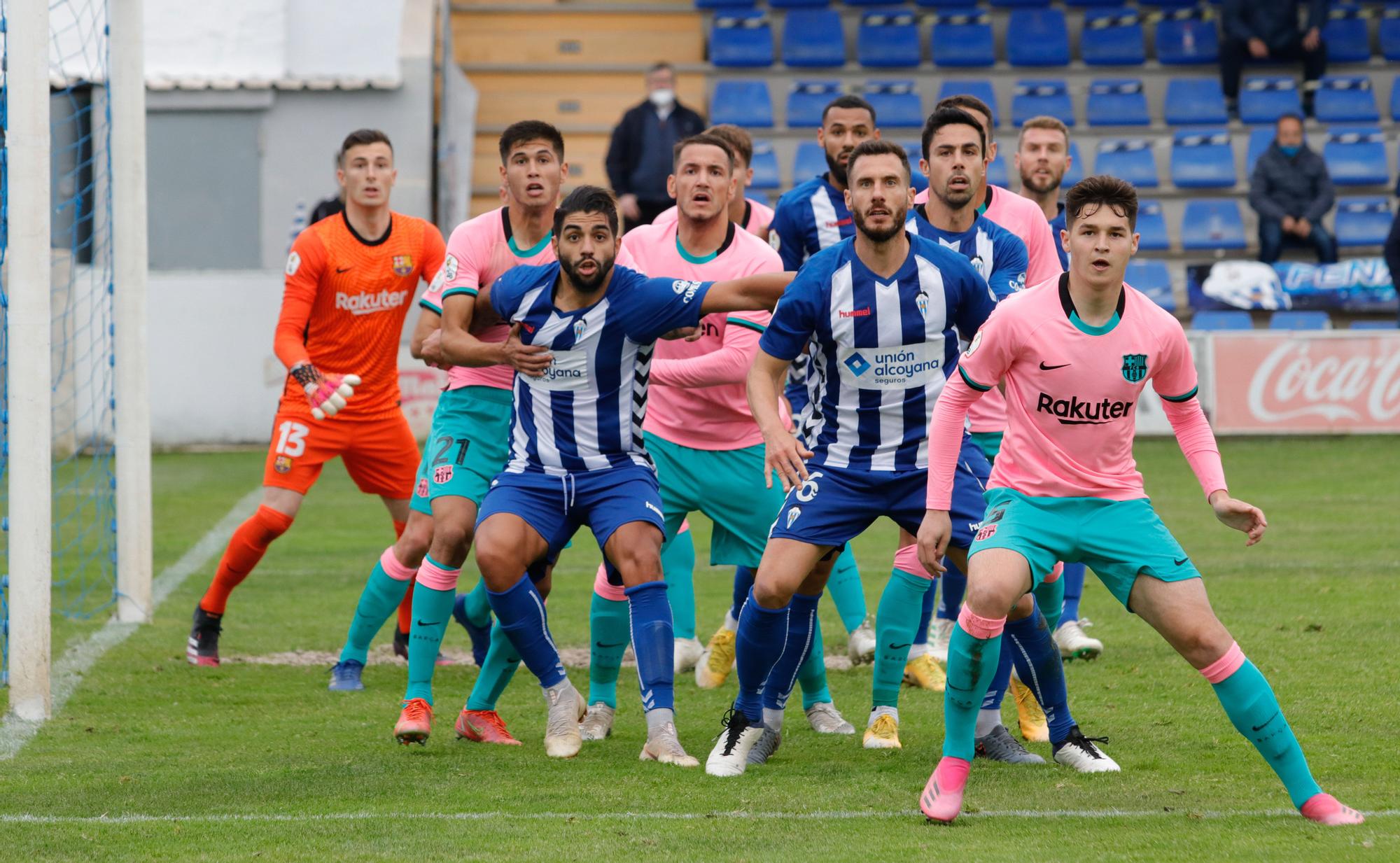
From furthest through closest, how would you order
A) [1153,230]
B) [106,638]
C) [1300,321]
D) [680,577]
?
[1153,230] < [1300,321] < [106,638] < [680,577]

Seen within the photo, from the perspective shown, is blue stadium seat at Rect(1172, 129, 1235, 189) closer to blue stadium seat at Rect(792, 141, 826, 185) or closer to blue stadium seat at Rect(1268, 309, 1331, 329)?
blue stadium seat at Rect(1268, 309, 1331, 329)

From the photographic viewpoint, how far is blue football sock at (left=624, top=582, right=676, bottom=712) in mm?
5609

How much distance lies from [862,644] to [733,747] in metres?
1.97

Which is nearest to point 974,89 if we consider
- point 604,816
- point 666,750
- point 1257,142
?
point 1257,142

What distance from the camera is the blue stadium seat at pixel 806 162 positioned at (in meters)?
19.7

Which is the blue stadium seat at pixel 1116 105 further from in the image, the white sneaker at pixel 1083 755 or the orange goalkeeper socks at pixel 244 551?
the white sneaker at pixel 1083 755

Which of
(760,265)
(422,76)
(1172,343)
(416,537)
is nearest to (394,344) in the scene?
(416,537)

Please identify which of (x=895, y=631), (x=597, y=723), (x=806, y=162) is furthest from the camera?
(x=806, y=162)

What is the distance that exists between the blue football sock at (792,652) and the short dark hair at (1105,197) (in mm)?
1591

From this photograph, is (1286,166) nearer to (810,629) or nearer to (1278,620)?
(1278,620)

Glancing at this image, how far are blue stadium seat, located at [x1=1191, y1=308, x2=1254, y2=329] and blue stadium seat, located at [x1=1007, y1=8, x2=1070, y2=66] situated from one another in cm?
468

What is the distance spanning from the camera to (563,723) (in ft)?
18.8

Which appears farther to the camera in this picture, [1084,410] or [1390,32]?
A: [1390,32]

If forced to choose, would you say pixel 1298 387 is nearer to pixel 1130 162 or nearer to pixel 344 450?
pixel 1130 162
